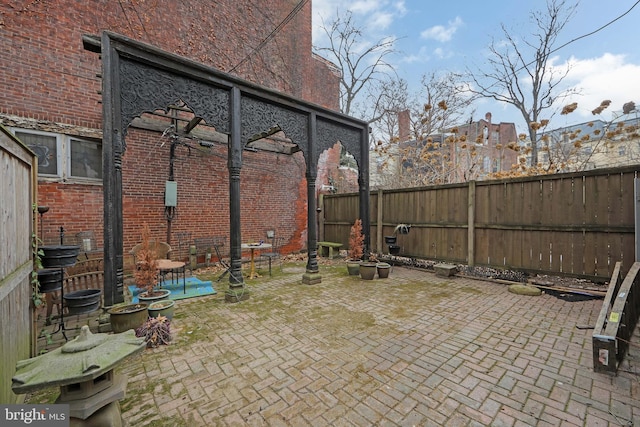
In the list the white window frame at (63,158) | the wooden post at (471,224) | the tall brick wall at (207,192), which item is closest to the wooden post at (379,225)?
the wooden post at (471,224)

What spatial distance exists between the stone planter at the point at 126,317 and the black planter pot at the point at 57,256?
2.42 ft

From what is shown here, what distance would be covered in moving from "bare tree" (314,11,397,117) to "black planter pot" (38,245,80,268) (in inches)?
499

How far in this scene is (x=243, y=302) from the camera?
14.1 feet

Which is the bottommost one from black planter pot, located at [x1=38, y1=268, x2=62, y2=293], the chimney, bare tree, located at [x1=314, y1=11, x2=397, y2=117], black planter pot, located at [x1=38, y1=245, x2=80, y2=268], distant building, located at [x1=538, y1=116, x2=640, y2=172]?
black planter pot, located at [x1=38, y1=268, x2=62, y2=293]

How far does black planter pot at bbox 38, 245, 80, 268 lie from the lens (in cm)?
274

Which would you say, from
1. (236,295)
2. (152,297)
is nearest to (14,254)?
(152,297)

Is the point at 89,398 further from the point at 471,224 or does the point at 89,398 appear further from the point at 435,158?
the point at 435,158

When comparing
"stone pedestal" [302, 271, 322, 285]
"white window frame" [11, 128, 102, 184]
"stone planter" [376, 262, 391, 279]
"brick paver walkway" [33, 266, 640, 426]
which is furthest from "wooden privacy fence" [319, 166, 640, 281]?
"white window frame" [11, 128, 102, 184]

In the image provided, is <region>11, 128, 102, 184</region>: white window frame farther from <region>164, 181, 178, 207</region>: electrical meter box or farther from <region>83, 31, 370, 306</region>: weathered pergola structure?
<region>83, 31, 370, 306</region>: weathered pergola structure

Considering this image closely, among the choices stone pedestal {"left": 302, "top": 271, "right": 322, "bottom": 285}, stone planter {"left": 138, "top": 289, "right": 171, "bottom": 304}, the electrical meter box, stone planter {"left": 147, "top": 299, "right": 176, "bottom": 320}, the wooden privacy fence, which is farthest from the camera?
A: the electrical meter box

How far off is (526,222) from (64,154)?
8894mm

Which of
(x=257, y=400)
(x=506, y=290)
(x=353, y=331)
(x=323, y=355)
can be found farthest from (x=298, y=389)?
(x=506, y=290)

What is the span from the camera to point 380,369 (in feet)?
7.89

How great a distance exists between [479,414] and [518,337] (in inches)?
64.3
